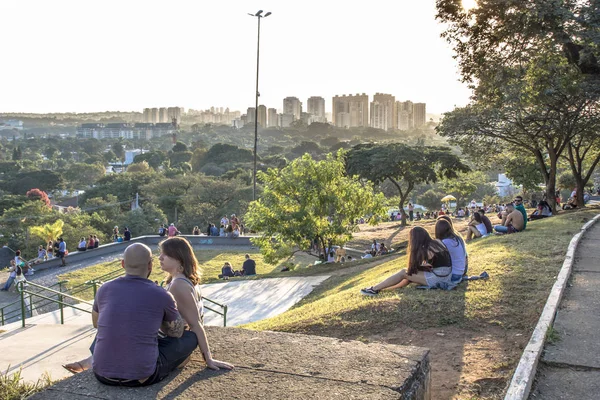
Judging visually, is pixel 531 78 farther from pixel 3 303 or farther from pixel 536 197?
pixel 536 197

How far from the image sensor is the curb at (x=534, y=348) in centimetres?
395

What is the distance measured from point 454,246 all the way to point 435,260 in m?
0.29

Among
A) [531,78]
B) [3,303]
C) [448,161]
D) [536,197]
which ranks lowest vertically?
[3,303]

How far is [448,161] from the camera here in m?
30.5

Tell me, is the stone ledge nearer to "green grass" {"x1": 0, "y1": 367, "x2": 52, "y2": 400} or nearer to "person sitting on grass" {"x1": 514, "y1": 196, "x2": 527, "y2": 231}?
"green grass" {"x1": 0, "y1": 367, "x2": 52, "y2": 400}

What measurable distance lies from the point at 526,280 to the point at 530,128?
43.4 ft

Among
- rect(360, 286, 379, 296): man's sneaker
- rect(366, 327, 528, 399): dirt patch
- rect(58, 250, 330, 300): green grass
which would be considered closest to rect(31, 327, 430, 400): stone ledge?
rect(366, 327, 528, 399): dirt patch

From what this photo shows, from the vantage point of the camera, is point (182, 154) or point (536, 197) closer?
point (536, 197)

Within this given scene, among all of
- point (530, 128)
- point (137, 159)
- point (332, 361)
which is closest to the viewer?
point (332, 361)

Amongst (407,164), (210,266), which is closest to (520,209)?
(210,266)

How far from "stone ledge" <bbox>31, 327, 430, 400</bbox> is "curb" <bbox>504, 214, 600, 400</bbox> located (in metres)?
0.64

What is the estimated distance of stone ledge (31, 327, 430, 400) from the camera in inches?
131

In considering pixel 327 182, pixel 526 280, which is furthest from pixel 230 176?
pixel 526 280

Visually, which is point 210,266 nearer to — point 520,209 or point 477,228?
point 477,228
